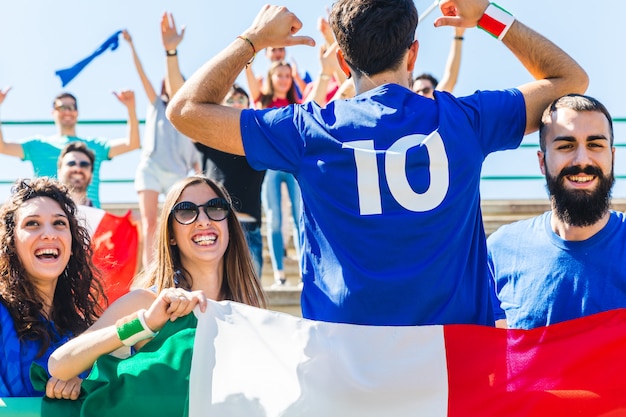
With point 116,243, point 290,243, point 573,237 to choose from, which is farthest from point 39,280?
point 290,243

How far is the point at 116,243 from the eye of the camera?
7609 millimetres

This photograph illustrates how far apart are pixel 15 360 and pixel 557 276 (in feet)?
7.01

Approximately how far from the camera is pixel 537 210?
1121 cm

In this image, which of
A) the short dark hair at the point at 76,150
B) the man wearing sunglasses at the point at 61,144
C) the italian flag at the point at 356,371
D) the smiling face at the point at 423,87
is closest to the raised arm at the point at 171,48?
the short dark hair at the point at 76,150

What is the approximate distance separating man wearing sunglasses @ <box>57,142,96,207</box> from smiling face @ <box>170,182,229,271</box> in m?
3.35

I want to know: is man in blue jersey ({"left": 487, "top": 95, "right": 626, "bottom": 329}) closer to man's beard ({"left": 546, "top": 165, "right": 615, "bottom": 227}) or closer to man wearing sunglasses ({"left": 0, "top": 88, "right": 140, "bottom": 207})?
man's beard ({"left": 546, "top": 165, "right": 615, "bottom": 227})

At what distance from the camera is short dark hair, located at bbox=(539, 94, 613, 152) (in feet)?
11.3

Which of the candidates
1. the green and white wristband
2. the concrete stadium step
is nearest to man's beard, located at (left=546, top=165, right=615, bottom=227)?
the green and white wristband

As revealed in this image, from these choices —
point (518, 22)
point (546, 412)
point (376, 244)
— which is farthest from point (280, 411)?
point (518, 22)

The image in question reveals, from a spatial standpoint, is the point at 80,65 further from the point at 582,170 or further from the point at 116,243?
the point at 582,170

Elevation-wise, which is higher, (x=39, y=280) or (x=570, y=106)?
(x=570, y=106)

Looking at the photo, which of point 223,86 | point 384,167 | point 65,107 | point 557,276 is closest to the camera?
point 384,167

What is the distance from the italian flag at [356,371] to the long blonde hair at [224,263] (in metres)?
0.79

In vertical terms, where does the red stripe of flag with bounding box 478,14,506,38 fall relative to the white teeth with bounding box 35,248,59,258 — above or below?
above
